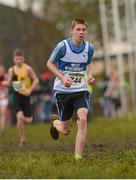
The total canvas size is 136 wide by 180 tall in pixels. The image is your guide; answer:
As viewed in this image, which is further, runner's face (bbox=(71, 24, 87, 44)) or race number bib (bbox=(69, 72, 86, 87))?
race number bib (bbox=(69, 72, 86, 87))

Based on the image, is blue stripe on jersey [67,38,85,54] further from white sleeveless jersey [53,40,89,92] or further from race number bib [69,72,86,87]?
race number bib [69,72,86,87]

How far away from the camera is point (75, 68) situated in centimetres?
967

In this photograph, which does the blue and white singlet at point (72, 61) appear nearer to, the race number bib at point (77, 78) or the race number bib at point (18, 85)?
the race number bib at point (77, 78)

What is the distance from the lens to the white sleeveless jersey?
9.62 meters

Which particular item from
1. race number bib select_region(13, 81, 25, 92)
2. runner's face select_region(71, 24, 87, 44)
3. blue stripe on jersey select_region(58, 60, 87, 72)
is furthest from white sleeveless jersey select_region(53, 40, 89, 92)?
race number bib select_region(13, 81, 25, 92)

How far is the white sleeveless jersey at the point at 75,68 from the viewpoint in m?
9.62

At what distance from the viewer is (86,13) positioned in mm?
45906

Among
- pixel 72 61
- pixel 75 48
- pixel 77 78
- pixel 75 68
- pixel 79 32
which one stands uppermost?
pixel 79 32

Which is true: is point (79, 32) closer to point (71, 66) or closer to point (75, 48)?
point (75, 48)

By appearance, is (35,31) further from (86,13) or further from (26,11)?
(86,13)

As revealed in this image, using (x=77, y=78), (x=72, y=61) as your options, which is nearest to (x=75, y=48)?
(x=72, y=61)

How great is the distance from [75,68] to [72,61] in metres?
0.13

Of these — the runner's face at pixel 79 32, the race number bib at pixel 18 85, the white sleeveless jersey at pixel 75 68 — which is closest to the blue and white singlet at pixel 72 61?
the white sleeveless jersey at pixel 75 68

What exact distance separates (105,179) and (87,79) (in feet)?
9.67
